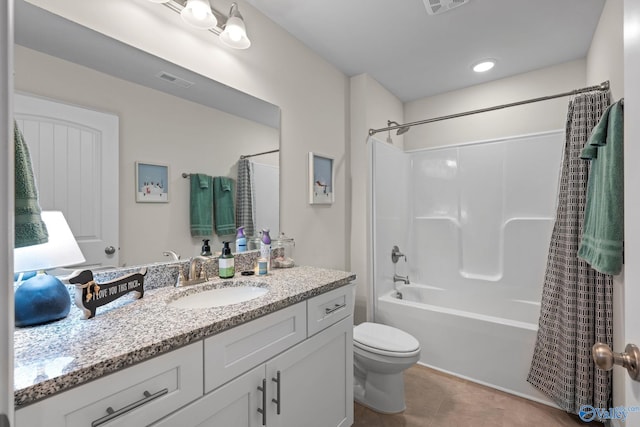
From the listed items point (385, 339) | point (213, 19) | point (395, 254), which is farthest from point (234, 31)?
point (395, 254)

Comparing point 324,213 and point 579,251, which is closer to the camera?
point 579,251

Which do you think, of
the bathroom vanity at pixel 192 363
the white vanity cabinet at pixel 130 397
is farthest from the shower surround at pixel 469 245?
the white vanity cabinet at pixel 130 397

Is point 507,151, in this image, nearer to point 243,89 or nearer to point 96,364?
point 243,89

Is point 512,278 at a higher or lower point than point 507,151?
lower

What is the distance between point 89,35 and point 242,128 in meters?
0.73

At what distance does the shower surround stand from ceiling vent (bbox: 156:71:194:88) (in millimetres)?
1522

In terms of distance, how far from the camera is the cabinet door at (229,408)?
32.3 inches

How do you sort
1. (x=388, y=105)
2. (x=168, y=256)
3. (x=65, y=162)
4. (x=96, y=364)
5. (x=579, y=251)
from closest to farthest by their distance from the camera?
(x=96, y=364) < (x=65, y=162) < (x=168, y=256) < (x=579, y=251) < (x=388, y=105)

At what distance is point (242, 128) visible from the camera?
1671 mm

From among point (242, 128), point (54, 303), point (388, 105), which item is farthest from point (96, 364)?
point (388, 105)

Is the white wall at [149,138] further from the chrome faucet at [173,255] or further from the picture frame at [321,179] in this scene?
the picture frame at [321,179]

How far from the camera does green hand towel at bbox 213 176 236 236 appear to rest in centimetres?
154

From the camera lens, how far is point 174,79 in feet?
4.52

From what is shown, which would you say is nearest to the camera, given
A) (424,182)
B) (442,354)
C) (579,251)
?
(579,251)
